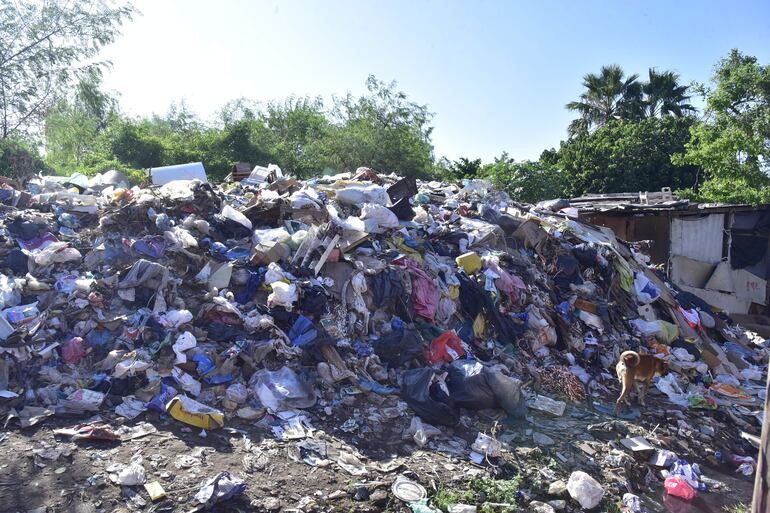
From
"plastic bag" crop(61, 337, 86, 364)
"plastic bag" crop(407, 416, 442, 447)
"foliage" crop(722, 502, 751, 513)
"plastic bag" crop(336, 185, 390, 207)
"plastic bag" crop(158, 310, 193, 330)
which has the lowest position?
"foliage" crop(722, 502, 751, 513)

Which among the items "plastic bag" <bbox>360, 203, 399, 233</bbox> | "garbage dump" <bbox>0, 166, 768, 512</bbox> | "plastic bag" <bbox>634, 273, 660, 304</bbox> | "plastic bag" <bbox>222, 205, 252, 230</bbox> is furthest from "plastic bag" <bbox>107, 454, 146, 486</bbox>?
"plastic bag" <bbox>634, 273, 660, 304</bbox>

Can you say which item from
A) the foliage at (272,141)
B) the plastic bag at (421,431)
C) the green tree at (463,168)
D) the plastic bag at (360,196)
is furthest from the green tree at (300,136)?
the plastic bag at (421,431)

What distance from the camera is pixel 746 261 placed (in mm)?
12680

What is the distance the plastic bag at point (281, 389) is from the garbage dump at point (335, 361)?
0.7 inches

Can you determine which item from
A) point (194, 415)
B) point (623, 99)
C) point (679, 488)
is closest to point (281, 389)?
point (194, 415)

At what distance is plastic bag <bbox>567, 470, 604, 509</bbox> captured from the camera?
147 inches

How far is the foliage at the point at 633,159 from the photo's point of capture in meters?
18.8

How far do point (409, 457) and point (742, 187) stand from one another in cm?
→ 1186

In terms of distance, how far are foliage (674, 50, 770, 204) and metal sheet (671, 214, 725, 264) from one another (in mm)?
846

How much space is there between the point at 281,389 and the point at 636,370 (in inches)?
140

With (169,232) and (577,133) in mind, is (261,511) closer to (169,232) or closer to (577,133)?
(169,232)

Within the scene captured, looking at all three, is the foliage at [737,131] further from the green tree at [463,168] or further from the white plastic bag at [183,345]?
the white plastic bag at [183,345]

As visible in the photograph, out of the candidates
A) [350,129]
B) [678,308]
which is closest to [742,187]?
[678,308]

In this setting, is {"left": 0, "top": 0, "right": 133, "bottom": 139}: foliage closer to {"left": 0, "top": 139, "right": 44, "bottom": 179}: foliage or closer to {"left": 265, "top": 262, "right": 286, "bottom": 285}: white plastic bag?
{"left": 0, "top": 139, "right": 44, "bottom": 179}: foliage
